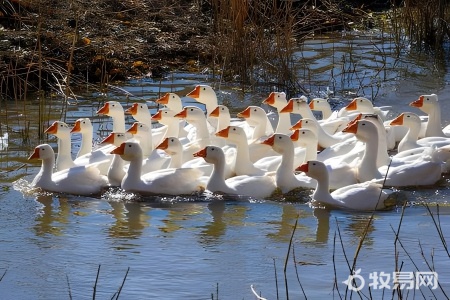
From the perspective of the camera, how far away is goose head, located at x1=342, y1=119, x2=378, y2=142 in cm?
893

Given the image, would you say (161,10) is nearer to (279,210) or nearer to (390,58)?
(390,58)

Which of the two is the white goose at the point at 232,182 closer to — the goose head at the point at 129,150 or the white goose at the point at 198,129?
the goose head at the point at 129,150

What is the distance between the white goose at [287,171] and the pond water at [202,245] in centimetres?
27

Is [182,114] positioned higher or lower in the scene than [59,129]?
higher

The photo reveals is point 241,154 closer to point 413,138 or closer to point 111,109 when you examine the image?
point 413,138

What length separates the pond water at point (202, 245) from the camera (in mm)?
6195

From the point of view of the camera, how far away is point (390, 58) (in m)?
14.9

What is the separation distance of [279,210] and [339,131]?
8.94ft

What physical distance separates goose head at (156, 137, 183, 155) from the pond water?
2.41 feet

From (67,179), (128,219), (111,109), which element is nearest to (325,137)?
(111,109)

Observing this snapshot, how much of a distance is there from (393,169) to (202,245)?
2.39 metres

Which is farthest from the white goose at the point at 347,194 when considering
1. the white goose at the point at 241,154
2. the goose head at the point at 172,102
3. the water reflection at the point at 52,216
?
the goose head at the point at 172,102

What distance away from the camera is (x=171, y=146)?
9.32 metres

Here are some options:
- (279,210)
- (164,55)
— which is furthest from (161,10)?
(279,210)
